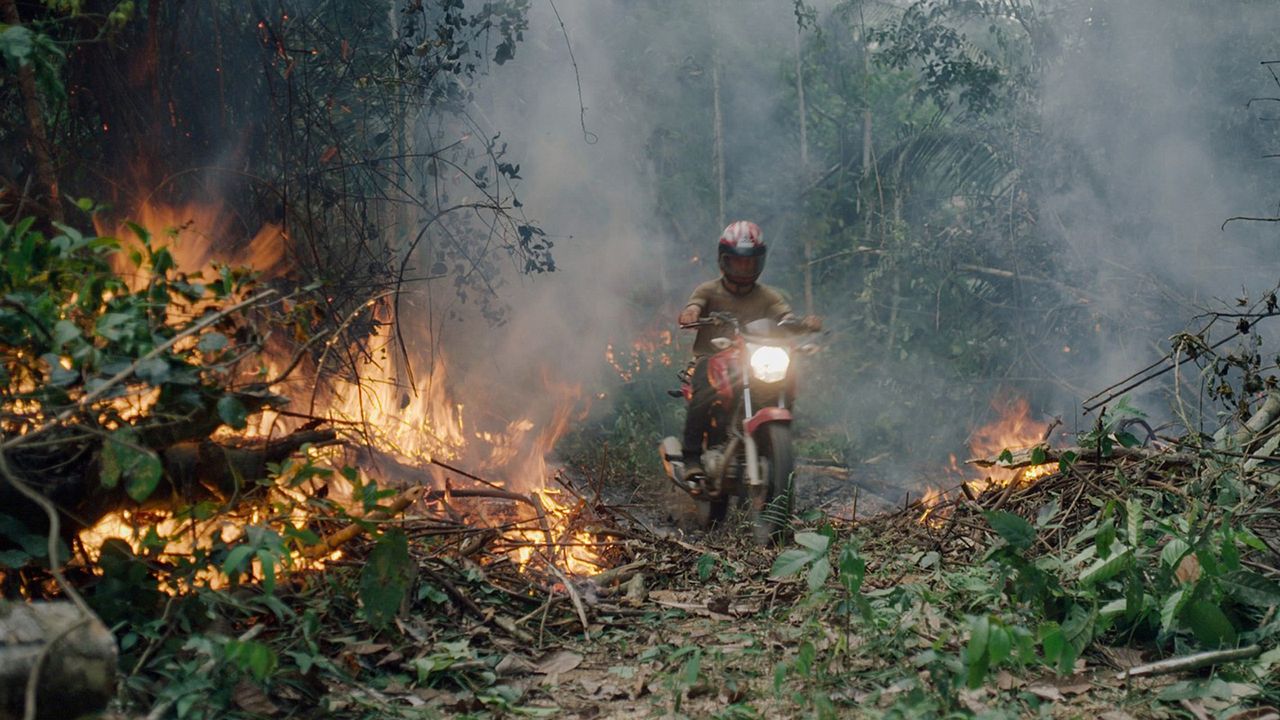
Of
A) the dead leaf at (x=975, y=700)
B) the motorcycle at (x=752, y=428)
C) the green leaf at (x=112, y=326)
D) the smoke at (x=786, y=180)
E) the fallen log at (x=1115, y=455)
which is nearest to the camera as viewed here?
A: the green leaf at (x=112, y=326)

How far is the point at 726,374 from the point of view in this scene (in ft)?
22.3

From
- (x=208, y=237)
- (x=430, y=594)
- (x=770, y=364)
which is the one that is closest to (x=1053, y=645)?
(x=430, y=594)

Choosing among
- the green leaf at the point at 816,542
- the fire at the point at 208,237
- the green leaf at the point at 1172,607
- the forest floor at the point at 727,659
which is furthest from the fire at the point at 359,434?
the green leaf at the point at 1172,607

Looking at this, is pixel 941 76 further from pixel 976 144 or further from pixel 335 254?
pixel 335 254

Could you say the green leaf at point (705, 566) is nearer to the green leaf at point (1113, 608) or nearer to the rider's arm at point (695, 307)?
the green leaf at point (1113, 608)

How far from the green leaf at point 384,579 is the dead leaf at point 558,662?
0.65m

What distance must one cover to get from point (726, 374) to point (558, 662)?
3.26 metres

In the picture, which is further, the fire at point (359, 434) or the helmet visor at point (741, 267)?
the helmet visor at point (741, 267)

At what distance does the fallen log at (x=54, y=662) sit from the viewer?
7.89 ft

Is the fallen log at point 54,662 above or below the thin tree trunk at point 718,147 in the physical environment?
below

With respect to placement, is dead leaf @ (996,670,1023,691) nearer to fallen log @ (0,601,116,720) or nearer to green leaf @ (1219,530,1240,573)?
green leaf @ (1219,530,1240,573)

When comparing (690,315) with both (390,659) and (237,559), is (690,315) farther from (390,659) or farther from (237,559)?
(237,559)

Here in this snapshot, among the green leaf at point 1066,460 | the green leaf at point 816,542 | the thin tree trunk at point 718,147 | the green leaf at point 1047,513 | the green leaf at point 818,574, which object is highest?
the thin tree trunk at point 718,147

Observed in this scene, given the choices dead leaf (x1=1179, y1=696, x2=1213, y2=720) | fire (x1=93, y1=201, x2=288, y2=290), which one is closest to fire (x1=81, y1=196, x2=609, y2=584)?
fire (x1=93, y1=201, x2=288, y2=290)
